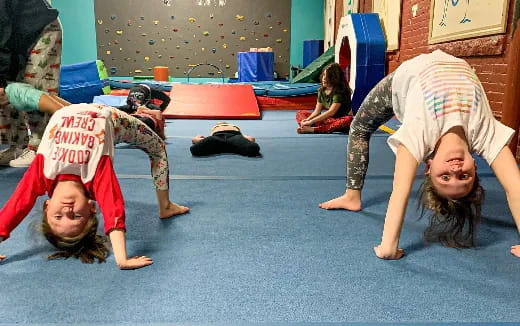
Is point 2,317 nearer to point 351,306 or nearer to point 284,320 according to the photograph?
point 284,320

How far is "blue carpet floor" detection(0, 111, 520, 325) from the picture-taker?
1275mm

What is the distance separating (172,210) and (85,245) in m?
0.55

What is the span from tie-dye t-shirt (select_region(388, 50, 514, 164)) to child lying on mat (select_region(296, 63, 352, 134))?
8.83 ft

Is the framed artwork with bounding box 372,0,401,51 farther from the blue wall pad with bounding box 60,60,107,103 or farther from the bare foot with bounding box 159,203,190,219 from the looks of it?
the bare foot with bounding box 159,203,190,219

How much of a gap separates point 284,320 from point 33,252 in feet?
3.28

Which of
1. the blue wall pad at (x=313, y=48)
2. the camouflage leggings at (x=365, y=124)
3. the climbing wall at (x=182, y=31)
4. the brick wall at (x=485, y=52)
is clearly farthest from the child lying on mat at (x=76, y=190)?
the climbing wall at (x=182, y=31)

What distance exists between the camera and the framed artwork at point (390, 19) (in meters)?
5.54

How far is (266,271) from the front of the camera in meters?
1.54

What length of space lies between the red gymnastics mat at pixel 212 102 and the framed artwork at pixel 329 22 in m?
3.19

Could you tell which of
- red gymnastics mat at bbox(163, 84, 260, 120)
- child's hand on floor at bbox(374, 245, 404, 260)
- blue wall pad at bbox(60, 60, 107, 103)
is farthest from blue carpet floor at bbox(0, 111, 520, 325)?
blue wall pad at bbox(60, 60, 107, 103)

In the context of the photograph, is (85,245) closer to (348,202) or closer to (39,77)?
(348,202)

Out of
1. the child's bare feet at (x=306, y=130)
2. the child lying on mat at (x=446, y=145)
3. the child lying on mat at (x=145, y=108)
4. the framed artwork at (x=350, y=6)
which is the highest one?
the framed artwork at (x=350, y=6)

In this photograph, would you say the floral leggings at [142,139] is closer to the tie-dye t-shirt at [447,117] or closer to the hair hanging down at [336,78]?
the tie-dye t-shirt at [447,117]

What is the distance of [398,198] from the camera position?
4.92 feet
